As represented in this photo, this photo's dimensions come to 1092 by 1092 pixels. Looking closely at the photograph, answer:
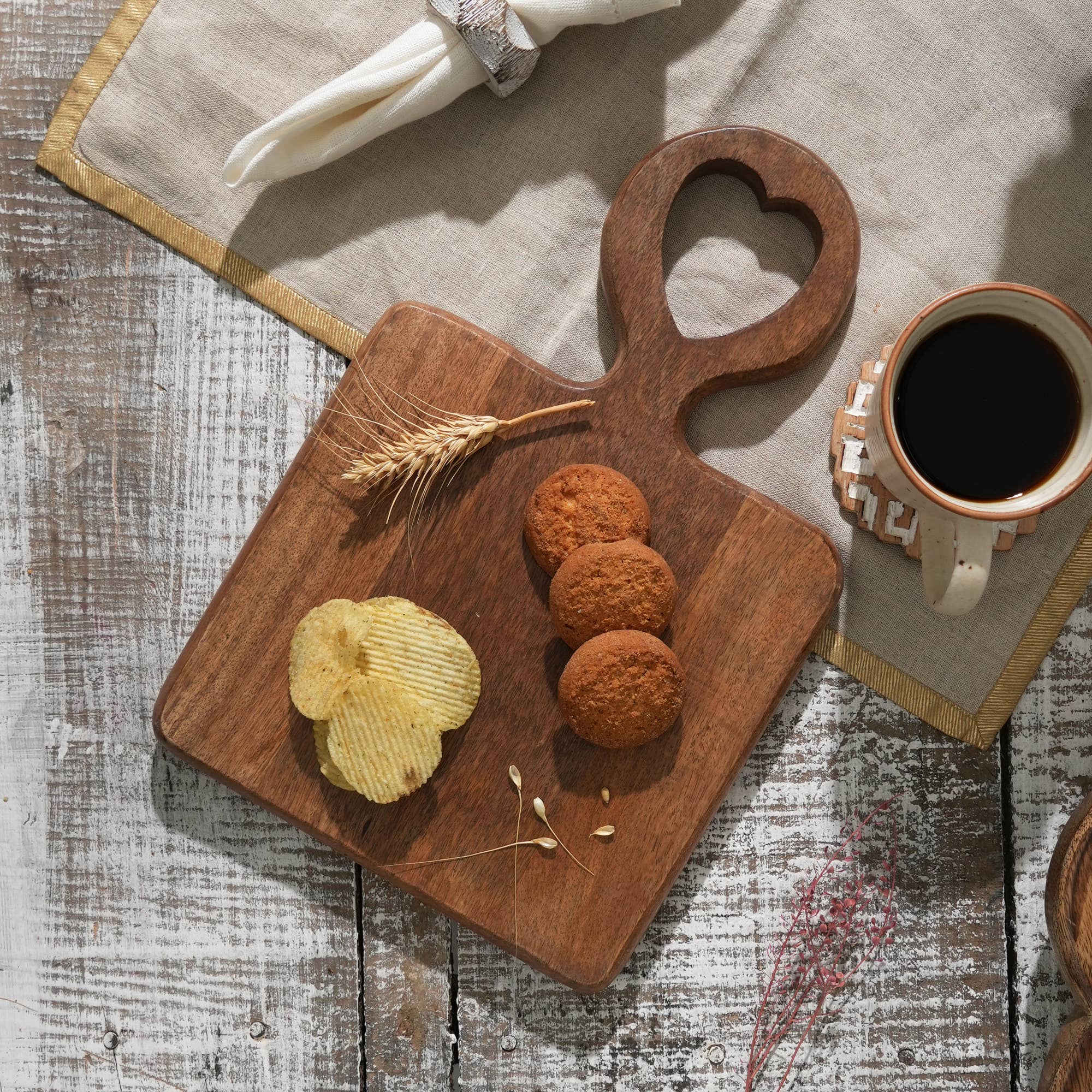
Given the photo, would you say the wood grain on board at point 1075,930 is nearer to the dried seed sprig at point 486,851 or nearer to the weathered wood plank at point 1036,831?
the weathered wood plank at point 1036,831

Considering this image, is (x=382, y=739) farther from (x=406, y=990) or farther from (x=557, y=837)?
(x=406, y=990)

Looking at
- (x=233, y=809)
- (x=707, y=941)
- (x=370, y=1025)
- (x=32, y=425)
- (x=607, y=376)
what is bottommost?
(x=370, y=1025)

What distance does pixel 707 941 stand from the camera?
1465mm

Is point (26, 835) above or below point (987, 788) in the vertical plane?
below

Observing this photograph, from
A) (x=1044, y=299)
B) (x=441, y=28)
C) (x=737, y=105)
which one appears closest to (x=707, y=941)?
(x=1044, y=299)

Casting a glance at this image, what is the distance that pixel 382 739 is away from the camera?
1271 mm

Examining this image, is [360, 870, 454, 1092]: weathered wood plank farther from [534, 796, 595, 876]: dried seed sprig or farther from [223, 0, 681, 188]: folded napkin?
[223, 0, 681, 188]: folded napkin

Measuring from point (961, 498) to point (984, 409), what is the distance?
0.38 feet

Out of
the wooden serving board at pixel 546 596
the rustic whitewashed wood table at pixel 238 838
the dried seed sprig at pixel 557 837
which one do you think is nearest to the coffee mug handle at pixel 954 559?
the wooden serving board at pixel 546 596

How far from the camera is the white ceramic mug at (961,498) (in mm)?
1169

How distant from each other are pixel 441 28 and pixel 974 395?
2.84 feet

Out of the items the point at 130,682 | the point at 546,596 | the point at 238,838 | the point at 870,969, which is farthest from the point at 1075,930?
the point at 130,682

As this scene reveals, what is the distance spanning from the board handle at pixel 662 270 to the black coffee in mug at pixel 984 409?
6.6 inches

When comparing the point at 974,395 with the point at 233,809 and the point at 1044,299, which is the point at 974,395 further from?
the point at 233,809
